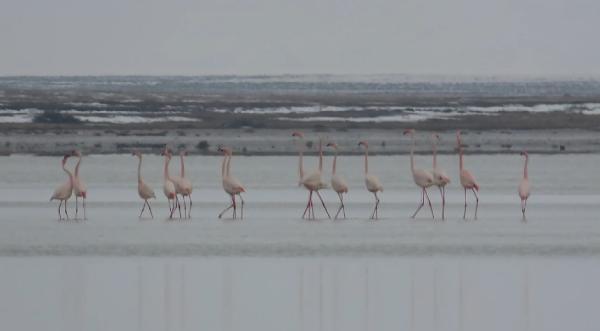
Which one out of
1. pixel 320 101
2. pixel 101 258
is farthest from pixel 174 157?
pixel 320 101

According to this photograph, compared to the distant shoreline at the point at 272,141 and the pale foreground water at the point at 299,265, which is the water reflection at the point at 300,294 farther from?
the distant shoreline at the point at 272,141

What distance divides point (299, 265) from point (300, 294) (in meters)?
1.65

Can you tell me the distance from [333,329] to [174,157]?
18.6 m

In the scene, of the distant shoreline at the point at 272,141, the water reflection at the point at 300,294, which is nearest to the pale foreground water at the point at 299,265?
the water reflection at the point at 300,294

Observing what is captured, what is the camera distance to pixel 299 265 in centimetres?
1372

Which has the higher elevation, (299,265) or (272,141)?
(272,141)

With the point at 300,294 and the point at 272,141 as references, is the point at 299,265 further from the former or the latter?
the point at 272,141

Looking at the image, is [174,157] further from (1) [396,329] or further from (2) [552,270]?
(1) [396,329]

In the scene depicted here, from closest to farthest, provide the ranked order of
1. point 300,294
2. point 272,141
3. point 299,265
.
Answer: point 300,294 < point 299,265 < point 272,141

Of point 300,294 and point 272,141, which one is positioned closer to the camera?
point 300,294

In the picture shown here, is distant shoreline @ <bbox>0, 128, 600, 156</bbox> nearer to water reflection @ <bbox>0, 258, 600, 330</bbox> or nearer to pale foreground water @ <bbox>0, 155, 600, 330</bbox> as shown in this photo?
pale foreground water @ <bbox>0, 155, 600, 330</bbox>

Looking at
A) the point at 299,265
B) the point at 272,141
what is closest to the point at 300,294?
the point at 299,265

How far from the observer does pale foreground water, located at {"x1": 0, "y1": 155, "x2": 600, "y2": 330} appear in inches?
442

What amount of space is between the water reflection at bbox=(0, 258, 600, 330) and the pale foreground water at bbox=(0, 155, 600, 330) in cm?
2
